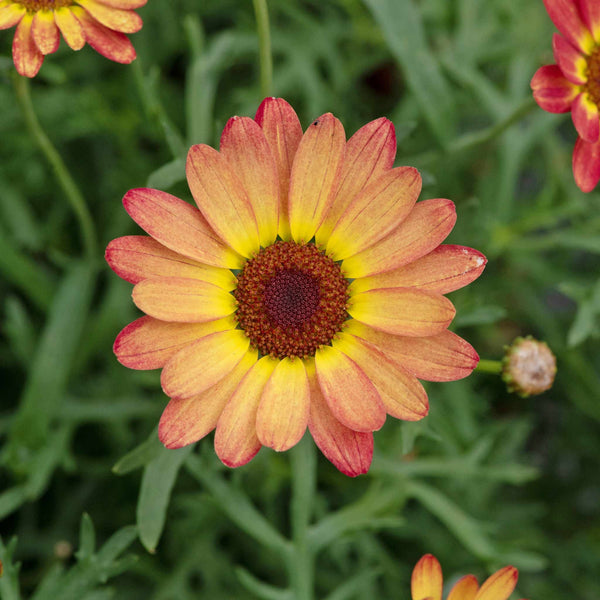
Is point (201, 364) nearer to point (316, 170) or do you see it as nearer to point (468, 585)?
point (316, 170)

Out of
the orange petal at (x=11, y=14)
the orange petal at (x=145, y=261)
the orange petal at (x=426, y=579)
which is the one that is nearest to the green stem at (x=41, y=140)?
the orange petal at (x=11, y=14)

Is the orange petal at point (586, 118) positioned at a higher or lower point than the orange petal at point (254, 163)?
lower

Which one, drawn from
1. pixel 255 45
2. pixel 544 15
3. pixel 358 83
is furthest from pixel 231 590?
pixel 544 15

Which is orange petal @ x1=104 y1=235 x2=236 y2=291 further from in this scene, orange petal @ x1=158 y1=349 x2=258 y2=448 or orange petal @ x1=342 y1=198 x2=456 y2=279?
orange petal @ x1=342 y1=198 x2=456 y2=279

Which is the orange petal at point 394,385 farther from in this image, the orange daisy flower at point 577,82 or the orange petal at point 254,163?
the orange daisy flower at point 577,82

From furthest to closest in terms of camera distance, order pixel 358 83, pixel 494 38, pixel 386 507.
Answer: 1. pixel 358 83
2. pixel 494 38
3. pixel 386 507

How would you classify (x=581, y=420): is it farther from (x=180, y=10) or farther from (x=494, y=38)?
(x=180, y=10)
